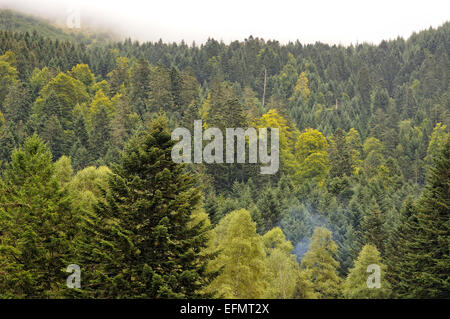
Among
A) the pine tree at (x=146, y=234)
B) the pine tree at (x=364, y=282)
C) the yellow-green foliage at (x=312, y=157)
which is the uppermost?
the yellow-green foliage at (x=312, y=157)

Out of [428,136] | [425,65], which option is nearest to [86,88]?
[428,136]

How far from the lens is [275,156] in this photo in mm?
81000

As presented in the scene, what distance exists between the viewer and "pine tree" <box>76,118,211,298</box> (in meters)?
23.7

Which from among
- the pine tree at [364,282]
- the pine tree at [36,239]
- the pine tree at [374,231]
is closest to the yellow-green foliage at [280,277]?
the pine tree at [364,282]

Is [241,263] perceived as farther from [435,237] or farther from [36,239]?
[435,237]

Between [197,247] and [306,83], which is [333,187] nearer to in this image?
[197,247]

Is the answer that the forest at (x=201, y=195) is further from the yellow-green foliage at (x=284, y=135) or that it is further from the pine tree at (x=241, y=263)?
the yellow-green foliage at (x=284, y=135)

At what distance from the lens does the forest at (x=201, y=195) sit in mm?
25172

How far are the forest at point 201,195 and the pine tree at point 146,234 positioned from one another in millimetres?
81

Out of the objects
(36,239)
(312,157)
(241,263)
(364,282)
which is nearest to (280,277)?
(241,263)

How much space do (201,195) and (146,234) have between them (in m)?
3.92

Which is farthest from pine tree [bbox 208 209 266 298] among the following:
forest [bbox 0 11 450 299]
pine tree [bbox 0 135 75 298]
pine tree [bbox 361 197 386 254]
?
pine tree [bbox 361 197 386 254]

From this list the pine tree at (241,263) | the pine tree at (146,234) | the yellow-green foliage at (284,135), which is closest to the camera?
the pine tree at (146,234)
